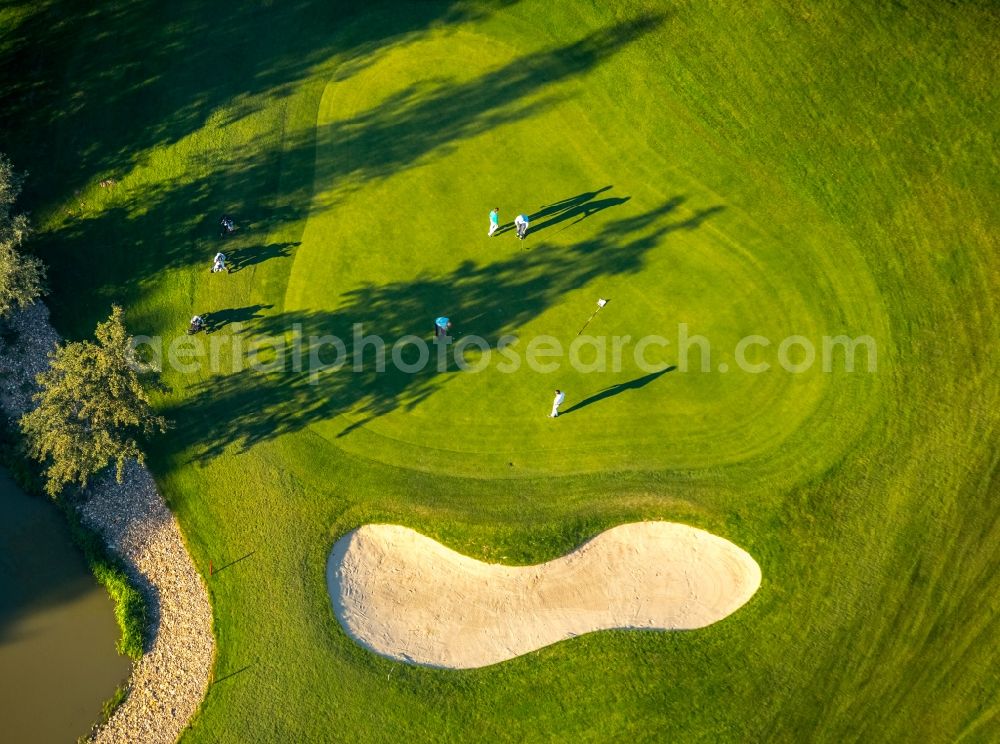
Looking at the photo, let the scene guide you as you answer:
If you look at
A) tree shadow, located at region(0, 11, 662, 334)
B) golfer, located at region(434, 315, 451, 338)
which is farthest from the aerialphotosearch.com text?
tree shadow, located at region(0, 11, 662, 334)

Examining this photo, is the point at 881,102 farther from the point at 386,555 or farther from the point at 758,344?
the point at 386,555

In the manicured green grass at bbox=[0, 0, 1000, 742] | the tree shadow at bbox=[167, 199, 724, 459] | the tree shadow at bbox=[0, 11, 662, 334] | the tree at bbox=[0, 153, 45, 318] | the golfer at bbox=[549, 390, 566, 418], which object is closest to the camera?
the manicured green grass at bbox=[0, 0, 1000, 742]

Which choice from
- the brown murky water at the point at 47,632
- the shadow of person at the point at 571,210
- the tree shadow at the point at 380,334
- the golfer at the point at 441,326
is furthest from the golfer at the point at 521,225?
the brown murky water at the point at 47,632

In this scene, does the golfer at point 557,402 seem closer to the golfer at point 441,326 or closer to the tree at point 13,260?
the golfer at point 441,326

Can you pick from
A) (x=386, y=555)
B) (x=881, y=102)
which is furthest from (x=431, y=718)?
(x=881, y=102)

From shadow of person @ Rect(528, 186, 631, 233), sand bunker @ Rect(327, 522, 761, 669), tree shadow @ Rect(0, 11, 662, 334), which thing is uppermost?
tree shadow @ Rect(0, 11, 662, 334)

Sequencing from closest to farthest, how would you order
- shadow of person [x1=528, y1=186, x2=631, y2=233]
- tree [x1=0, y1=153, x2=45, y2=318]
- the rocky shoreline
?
the rocky shoreline, tree [x1=0, y1=153, x2=45, y2=318], shadow of person [x1=528, y1=186, x2=631, y2=233]

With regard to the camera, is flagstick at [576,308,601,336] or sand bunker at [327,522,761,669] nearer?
sand bunker at [327,522,761,669]

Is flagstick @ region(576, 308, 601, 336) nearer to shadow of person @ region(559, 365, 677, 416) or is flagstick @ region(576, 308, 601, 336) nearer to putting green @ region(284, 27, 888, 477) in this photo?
putting green @ region(284, 27, 888, 477)
